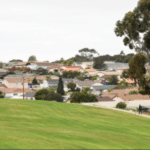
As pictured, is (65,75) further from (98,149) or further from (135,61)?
(98,149)

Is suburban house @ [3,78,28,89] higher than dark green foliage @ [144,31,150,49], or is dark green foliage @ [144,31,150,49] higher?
dark green foliage @ [144,31,150,49]

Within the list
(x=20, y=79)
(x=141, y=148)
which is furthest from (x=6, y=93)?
Result: (x=141, y=148)

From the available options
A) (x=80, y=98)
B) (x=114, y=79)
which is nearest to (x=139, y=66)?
(x=80, y=98)

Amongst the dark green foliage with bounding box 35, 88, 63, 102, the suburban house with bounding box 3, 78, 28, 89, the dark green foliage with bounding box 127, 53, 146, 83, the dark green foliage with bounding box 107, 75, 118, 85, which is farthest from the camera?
the dark green foliage with bounding box 107, 75, 118, 85

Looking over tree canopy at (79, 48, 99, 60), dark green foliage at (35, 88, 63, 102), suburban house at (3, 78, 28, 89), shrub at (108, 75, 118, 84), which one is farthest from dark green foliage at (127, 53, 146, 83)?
tree canopy at (79, 48, 99, 60)

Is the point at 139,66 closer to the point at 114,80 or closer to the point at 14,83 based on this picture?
the point at 114,80

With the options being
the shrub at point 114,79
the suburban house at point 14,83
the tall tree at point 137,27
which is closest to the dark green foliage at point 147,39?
the tall tree at point 137,27

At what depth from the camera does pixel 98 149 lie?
23.6ft

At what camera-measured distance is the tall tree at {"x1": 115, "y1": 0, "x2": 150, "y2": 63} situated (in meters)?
28.0

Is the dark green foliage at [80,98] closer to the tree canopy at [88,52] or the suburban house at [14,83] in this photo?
the suburban house at [14,83]

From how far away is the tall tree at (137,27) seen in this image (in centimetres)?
2805

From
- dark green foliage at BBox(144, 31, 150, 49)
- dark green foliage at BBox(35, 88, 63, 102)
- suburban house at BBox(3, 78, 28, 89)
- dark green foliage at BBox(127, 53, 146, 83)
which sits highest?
dark green foliage at BBox(144, 31, 150, 49)

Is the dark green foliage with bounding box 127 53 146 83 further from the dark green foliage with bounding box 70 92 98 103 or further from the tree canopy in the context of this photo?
the tree canopy

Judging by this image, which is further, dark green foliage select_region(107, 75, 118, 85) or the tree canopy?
the tree canopy
